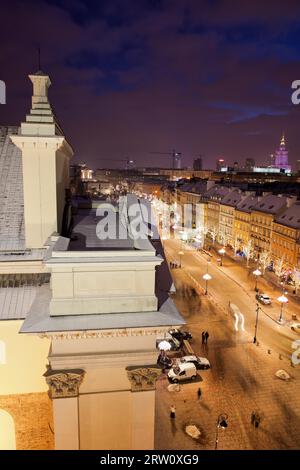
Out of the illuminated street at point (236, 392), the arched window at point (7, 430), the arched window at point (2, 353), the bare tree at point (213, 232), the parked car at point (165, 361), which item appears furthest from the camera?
the bare tree at point (213, 232)

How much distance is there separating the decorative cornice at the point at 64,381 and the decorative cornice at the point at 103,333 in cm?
128

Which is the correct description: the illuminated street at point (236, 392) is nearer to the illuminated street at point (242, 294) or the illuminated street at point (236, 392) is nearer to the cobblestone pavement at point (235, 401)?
the cobblestone pavement at point (235, 401)

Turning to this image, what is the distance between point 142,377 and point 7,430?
721 centimetres

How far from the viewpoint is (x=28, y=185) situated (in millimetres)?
18078

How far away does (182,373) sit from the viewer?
32.3m

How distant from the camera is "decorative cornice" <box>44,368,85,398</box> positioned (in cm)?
1332

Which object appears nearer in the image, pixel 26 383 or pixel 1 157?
pixel 26 383

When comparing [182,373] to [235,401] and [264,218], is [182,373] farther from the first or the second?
[264,218]

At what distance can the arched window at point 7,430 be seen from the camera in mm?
16344

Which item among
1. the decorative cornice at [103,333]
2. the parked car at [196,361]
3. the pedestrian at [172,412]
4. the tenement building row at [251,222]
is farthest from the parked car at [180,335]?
the tenement building row at [251,222]

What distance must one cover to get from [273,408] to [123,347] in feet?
68.0
